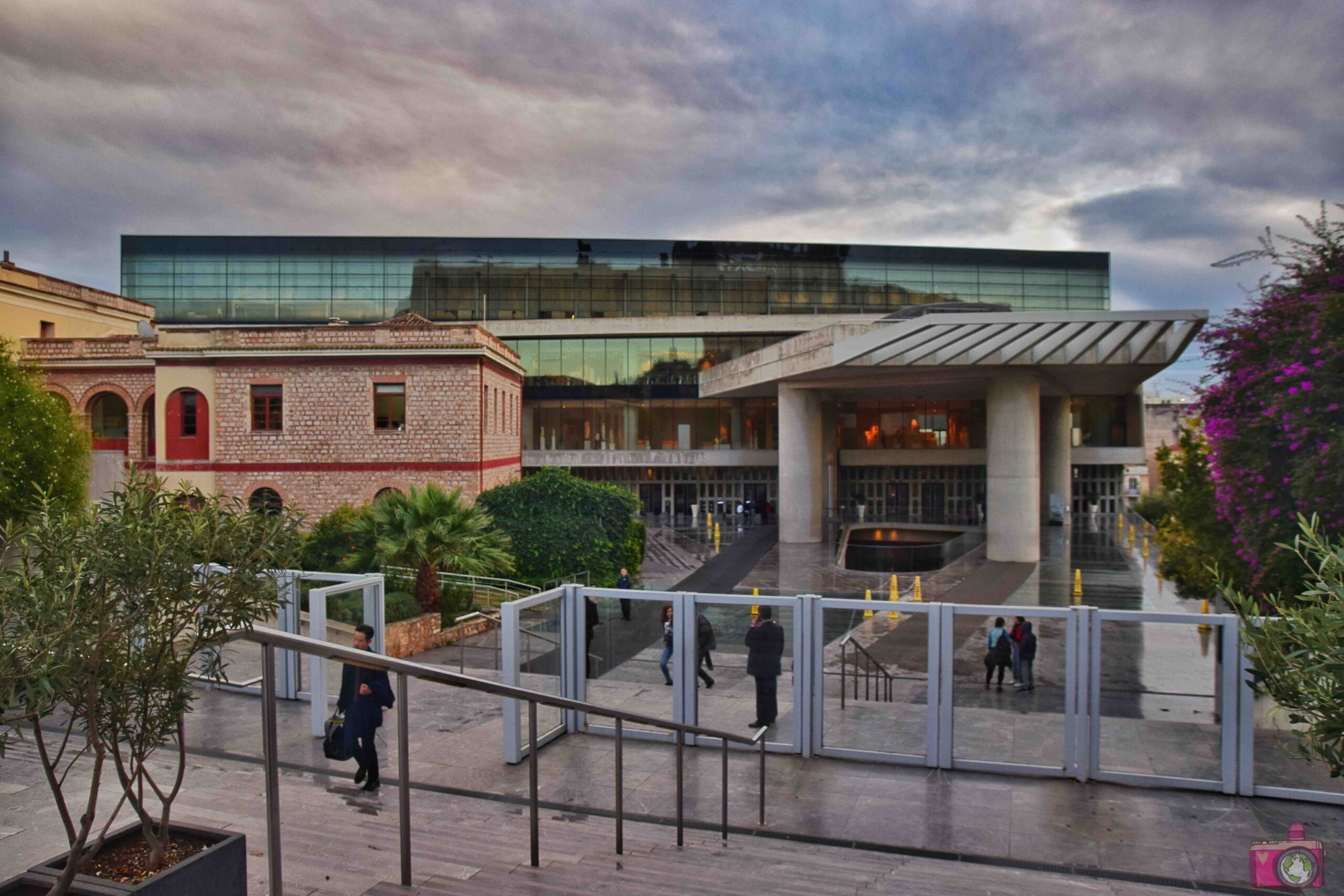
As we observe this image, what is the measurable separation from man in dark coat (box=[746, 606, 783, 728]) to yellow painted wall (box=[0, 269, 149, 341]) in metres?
35.1

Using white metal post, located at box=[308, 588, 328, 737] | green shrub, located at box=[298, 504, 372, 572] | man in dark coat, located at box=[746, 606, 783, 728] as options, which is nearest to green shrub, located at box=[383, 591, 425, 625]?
green shrub, located at box=[298, 504, 372, 572]

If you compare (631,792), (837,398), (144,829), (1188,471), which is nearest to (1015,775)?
(631,792)

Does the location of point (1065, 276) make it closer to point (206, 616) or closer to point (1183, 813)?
point (1183, 813)

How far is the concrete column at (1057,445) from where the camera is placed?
41.8 metres

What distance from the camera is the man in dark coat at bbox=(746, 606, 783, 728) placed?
9.73 meters

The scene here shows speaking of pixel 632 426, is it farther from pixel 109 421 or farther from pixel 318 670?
pixel 318 670

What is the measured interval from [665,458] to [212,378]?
2473 cm

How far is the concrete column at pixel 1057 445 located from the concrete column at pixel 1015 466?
42.4 feet

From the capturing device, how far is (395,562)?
60.9 feet

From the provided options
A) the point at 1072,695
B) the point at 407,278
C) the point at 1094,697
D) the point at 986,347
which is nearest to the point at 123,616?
the point at 1072,695

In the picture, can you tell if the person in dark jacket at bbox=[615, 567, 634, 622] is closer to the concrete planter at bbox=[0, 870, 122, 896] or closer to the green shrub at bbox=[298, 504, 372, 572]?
the green shrub at bbox=[298, 504, 372, 572]

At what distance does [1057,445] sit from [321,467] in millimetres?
33318

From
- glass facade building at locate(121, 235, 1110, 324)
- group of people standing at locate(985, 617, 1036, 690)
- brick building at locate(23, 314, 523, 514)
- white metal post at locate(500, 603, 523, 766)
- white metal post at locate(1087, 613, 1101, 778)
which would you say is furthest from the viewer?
glass facade building at locate(121, 235, 1110, 324)

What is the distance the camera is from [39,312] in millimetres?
36156
